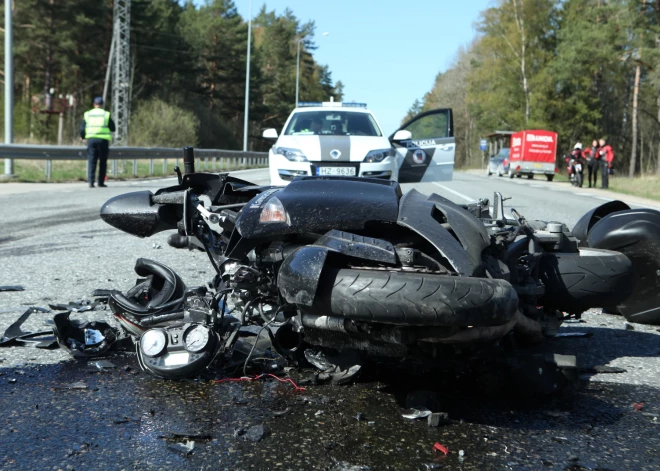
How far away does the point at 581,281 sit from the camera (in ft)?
11.8

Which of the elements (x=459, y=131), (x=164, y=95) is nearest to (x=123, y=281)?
(x=164, y=95)

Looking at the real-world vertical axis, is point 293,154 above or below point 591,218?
above

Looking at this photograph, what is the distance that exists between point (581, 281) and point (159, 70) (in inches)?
2622

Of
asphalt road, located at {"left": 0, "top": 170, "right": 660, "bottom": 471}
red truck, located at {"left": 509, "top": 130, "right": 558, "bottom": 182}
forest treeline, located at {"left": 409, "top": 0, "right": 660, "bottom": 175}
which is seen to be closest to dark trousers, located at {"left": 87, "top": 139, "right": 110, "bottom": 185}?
asphalt road, located at {"left": 0, "top": 170, "right": 660, "bottom": 471}

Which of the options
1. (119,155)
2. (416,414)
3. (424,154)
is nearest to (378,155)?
(424,154)

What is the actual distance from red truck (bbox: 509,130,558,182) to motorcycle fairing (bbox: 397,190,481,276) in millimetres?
40022

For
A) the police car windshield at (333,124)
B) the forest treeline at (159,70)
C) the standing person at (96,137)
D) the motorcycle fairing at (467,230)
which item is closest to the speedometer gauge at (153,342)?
the motorcycle fairing at (467,230)

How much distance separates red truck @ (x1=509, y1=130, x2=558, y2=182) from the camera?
41.8m

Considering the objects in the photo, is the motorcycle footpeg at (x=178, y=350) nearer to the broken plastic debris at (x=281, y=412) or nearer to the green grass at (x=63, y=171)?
the broken plastic debris at (x=281, y=412)

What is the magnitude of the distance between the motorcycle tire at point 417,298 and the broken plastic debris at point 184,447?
0.65 meters

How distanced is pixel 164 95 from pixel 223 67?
12.2 m

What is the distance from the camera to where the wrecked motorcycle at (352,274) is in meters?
2.56

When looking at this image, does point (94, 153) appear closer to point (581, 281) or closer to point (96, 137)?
point (96, 137)

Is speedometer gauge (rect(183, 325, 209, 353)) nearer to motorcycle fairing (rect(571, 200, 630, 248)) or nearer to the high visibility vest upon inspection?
motorcycle fairing (rect(571, 200, 630, 248))
